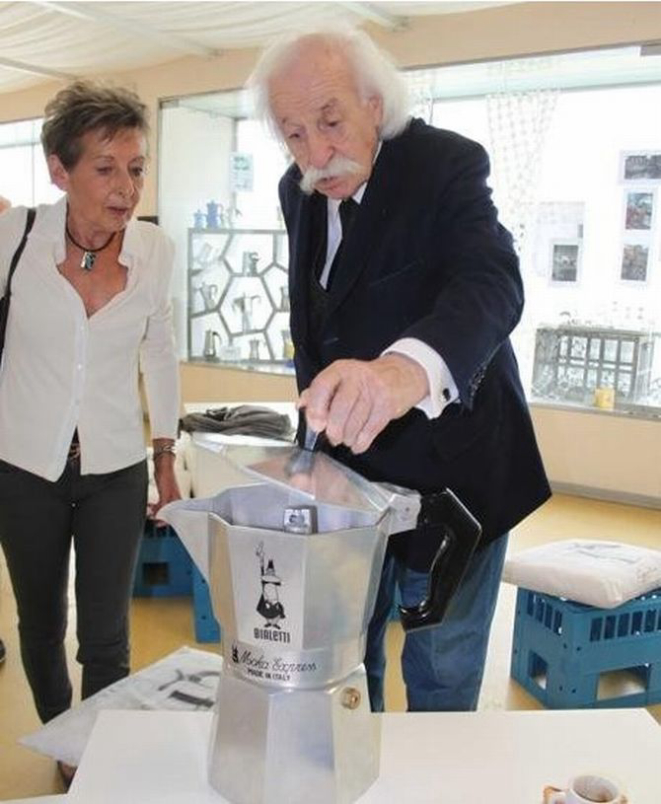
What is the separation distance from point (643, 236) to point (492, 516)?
354 centimetres

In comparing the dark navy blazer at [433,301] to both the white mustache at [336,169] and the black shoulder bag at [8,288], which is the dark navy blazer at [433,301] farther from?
the black shoulder bag at [8,288]

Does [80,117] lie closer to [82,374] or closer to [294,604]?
[82,374]

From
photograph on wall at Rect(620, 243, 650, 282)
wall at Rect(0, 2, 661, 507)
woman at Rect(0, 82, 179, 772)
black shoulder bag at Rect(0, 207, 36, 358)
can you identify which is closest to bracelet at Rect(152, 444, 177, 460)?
woman at Rect(0, 82, 179, 772)

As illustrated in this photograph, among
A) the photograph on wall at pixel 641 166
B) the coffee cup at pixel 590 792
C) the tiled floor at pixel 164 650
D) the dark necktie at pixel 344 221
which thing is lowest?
the tiled floor at pixel 164 650

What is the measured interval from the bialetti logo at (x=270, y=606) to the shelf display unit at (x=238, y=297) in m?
4.85

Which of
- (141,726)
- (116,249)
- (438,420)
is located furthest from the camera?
(116,249)

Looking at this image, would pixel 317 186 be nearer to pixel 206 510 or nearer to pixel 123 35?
pixel 206 510

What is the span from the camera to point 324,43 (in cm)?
114

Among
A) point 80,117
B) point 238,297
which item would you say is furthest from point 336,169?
point 238,297

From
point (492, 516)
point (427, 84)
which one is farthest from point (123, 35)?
point (492, 516)

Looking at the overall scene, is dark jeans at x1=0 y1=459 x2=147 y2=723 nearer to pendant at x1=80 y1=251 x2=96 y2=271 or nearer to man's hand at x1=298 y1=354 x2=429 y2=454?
pendant at x1=80 y1=251 x2=96 y2=271

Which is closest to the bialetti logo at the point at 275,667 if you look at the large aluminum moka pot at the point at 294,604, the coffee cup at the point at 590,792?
the large aluminum moka pot at the point at 294,604

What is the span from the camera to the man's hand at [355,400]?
0.75m

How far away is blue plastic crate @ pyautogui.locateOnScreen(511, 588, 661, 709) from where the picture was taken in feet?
7.15
